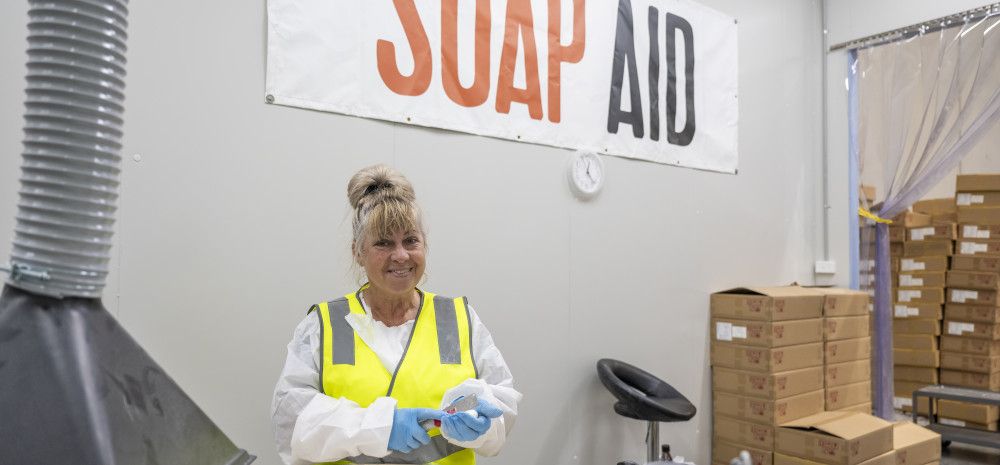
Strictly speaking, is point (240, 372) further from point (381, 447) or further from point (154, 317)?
point (381, 447)

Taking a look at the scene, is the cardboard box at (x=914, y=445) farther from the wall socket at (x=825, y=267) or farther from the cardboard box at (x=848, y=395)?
the wall socket at (x=825, y=267)

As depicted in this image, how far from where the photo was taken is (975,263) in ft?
16.1

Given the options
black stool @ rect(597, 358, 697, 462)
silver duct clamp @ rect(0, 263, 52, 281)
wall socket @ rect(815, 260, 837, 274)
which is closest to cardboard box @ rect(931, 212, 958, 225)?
wall socket @ rect(815, 260, 837, 274)

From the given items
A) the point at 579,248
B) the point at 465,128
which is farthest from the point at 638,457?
Answer: the point at 465,128

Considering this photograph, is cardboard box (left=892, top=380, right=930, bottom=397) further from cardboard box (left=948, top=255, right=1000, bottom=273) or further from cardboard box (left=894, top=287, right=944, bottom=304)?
cardboard box (left=948, top=255, right=1000, bottom=273)

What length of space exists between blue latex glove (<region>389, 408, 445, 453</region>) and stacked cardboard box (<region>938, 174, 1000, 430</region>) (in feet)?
15.5

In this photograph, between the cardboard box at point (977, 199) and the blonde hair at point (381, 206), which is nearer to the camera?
the blonde hair at point (381, 206)

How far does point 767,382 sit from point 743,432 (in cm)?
30

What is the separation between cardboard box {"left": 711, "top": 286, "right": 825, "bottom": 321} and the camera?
3.16 metres

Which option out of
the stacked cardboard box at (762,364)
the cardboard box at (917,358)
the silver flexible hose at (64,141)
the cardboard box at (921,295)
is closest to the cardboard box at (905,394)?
the cardboard box at (917,358)

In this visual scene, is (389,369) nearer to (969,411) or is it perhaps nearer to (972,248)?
(969,411)

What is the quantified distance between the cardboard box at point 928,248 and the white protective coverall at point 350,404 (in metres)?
4.75


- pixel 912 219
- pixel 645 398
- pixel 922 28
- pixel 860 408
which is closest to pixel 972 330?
pixel 912 219

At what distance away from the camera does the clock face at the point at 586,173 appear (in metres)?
2.78
